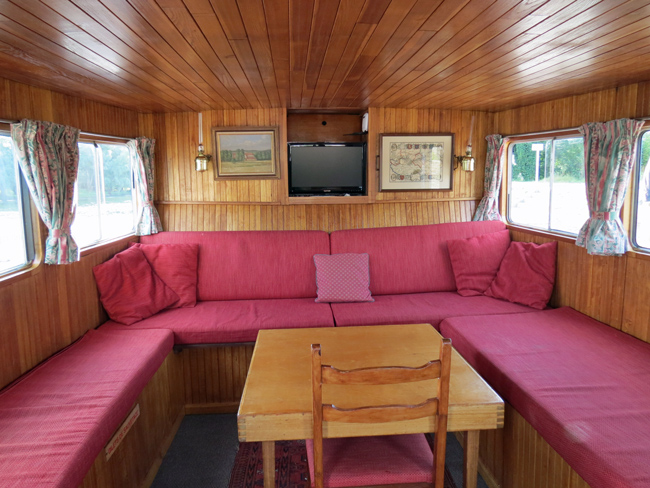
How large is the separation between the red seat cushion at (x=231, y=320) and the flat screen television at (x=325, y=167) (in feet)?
3.81

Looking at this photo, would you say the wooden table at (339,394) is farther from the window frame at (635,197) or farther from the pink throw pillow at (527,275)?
the window frame at (635,197)

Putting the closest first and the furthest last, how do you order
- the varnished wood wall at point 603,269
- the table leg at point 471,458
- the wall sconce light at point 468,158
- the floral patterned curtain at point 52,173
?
the table leg at point 471,458
the floral patterned curtain at point 52,173
the varnished wood wall at point 603,269
the wall sconce light at point 468,158

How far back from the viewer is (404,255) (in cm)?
381

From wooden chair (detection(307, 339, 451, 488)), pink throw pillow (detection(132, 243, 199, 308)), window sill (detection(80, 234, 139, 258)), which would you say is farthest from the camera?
pink throw pillow (detection(132, 243, 199, 308))

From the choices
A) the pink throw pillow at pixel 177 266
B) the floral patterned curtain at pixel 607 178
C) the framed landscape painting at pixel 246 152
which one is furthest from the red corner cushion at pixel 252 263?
the floral patterned curtain at pixel 607 178

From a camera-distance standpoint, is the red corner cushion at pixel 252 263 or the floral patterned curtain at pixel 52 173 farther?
the red corner cushion at pixel 252 263

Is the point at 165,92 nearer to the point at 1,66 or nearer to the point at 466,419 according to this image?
the point at 1,66

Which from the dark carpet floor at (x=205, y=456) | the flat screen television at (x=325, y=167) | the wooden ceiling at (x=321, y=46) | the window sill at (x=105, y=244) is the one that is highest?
the wooden ceiling at (x=321, y=46)

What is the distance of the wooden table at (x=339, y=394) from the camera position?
5.35 feet

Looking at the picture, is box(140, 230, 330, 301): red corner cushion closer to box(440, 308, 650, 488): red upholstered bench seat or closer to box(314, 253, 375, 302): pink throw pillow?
box(314, 253, 375, 302): pink throw pillow

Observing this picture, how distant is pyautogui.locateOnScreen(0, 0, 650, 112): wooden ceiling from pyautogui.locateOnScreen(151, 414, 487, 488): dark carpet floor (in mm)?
2250

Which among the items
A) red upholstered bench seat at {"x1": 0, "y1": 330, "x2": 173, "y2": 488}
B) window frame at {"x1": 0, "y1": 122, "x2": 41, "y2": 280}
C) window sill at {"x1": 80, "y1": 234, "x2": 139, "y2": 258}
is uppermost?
window frame at {"x1": 0, "y1": 122, "x2": 41, "y2": 280}

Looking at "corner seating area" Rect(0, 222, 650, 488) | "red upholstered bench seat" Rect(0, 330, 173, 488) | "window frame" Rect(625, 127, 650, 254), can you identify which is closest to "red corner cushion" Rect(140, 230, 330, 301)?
"corner seating area" Rect(0, 222, 650, 488)

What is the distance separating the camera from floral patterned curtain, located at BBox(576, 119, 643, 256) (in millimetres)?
2701
